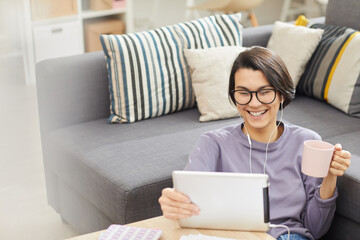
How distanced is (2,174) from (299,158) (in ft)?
5.05

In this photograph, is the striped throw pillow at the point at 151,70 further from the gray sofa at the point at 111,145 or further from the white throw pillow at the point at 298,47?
the white throw pillow at the point at 298,47

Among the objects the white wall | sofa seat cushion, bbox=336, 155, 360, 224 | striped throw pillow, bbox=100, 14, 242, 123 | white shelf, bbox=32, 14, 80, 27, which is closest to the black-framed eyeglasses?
sofa seat cushion, bbox=336, 155, 360, 224

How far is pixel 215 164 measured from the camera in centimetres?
150

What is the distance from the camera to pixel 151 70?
88.0 inches

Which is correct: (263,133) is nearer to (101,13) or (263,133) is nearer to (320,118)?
(320,118)

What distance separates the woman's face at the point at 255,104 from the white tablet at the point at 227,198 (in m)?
0.28

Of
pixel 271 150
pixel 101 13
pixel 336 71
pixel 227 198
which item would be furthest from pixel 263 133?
pixel 101 13

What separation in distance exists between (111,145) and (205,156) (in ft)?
2.10

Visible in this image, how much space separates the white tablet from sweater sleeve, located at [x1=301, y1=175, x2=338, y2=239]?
22cm

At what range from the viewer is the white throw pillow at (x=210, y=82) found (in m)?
2.23

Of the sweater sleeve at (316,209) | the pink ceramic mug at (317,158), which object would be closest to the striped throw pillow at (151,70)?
the sweater sleeve at (316,209)

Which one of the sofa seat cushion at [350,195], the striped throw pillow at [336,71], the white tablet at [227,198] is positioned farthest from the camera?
the striped throw pillow at [336,71]

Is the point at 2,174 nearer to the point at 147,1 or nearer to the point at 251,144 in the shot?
the point at 251,144

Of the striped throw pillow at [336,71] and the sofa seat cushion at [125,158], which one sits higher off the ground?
the striped throw pillow at [336,71]
